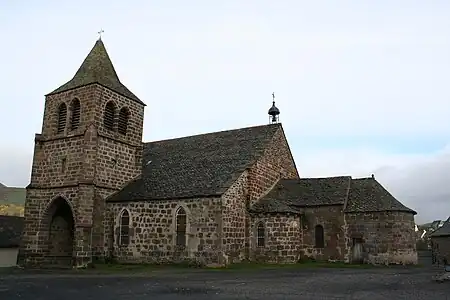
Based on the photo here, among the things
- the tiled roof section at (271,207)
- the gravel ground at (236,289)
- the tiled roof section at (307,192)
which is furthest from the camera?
the tiled roof section at (307,192)

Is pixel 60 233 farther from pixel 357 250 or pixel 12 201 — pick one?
pixel 12 201

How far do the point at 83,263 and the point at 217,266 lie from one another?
26.8 ft

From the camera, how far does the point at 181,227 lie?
2798 cm

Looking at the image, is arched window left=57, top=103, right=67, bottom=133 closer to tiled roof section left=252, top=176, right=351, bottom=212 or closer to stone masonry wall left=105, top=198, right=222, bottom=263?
stone masonry wall left=105, top=198, right=222, bottom=263

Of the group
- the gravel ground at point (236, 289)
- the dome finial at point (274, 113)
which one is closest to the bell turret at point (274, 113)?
the dome finial at point (274, 113)

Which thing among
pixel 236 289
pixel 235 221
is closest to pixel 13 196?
pixel 235 221

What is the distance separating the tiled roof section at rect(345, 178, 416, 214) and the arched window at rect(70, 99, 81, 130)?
739 inches

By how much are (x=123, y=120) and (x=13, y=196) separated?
51.2 metres

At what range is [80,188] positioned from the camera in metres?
28.9

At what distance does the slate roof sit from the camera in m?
29.9

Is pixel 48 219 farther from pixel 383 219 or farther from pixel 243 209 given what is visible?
pixel 383 219

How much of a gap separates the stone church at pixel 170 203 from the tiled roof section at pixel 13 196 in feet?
150

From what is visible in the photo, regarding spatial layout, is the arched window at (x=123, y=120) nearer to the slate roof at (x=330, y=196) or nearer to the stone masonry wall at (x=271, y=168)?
the stone masonry wall at (x=271, y=168)

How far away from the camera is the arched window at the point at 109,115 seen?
31414 millimetres
